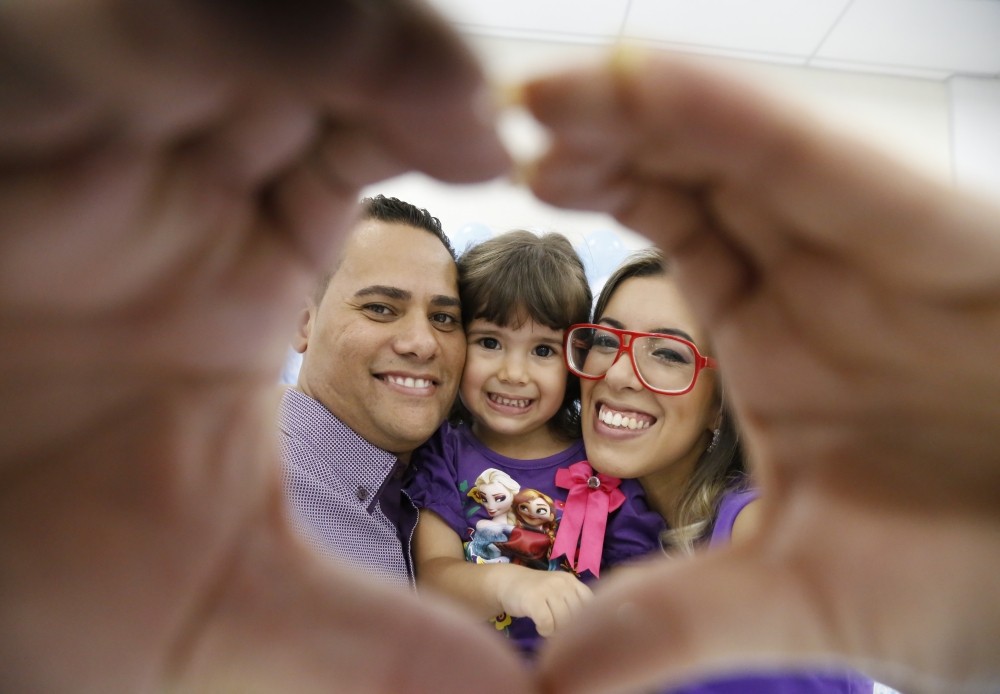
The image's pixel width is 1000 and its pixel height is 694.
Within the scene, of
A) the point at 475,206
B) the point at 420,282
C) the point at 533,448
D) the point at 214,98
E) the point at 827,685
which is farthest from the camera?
the point at 475,206

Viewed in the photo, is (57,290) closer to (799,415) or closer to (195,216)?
(195,216)

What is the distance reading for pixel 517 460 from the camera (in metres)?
1.19

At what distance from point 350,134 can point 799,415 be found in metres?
0.29

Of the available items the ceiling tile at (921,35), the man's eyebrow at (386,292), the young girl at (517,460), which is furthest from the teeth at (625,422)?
the ceiling tile at (921,35)

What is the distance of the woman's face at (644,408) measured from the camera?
1.10 meters

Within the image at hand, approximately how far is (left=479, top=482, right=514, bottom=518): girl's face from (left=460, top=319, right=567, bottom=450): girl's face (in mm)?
113

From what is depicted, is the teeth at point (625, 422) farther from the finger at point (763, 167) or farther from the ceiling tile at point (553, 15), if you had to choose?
the ceiling tile at point (553, 15)

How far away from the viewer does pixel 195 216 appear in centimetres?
25

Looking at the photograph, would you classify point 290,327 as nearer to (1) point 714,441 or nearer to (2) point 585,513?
(2) point 585,513

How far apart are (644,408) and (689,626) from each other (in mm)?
779

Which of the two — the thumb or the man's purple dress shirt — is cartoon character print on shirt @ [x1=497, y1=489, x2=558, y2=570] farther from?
the thumb

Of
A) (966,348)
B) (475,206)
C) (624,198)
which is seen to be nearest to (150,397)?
(624,198)

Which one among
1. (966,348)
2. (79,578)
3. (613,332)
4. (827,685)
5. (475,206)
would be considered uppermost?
(475,206)

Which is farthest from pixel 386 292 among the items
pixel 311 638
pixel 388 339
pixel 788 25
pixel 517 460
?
pixel 788 25
